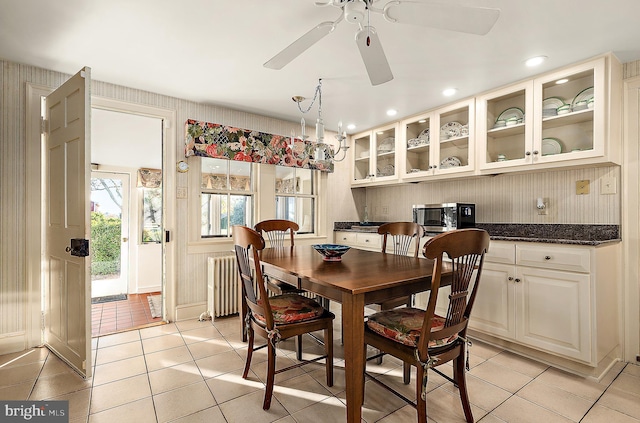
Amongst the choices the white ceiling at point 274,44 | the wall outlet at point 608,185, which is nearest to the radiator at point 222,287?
the white ceiling at point 274,44

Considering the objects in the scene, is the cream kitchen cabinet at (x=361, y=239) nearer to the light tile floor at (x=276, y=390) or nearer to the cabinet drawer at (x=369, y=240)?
the cabinet drawer at (x=369, y=240)

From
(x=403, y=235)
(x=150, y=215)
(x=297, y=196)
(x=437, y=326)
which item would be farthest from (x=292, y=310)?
(x=150, y=215)

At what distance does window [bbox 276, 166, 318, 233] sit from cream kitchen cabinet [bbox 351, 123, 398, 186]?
0.69 m

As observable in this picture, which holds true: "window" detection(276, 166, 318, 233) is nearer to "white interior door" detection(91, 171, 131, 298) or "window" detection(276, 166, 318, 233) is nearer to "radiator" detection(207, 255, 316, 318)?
"radiator" detection(207, 255, 316, 318)

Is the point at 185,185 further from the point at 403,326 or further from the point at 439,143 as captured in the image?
the point at 439,143

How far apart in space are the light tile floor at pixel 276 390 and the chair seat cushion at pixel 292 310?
48 centimetres

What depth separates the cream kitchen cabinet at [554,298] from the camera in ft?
7.09

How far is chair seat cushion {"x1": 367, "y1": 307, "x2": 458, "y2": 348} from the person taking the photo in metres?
1.58

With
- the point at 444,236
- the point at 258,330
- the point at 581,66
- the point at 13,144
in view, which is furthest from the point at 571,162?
the point at 13,144

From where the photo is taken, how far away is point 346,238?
4.29 meters

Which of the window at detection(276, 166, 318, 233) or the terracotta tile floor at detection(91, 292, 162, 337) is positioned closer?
the terracotta tile floor at detection(91, 292, 162, 337)

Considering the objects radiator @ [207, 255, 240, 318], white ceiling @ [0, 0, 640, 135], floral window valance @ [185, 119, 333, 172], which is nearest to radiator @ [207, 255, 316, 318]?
radiator @ [207, 255, 240, 318]

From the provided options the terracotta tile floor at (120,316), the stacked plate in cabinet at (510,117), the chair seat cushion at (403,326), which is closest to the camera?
the chair seat cushion at (403,326)

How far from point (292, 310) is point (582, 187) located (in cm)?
261
